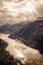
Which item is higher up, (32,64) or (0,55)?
(0,55)

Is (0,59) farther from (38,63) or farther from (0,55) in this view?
(38,63)

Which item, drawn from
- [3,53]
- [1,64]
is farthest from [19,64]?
[1,64]

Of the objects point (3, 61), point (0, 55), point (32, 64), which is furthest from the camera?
point (0, 55)

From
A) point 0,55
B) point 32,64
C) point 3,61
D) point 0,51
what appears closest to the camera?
point 32,64

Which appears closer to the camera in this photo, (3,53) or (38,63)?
(38,63)

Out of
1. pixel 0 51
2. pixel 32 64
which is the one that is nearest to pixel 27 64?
pixel 32 64

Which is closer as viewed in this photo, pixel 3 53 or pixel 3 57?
pixel 3 57

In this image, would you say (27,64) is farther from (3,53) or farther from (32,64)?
(3,53)

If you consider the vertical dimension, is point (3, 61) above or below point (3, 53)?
below

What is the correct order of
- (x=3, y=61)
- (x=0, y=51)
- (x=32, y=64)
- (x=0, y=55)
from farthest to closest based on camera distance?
1. (x=0, y=51)
2. (x=0, y=55)
3. (x=3, y=61)
4. (x=32, y=64)
